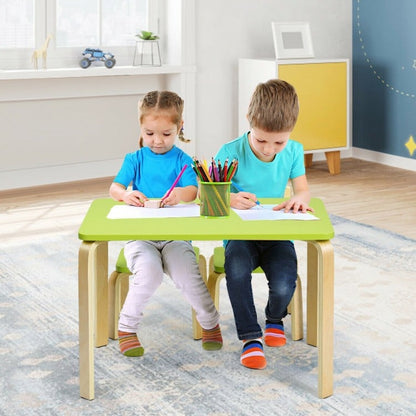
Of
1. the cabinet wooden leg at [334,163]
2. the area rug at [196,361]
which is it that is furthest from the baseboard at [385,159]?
the area rug at [196,361]

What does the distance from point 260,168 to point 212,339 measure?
1.64 feet

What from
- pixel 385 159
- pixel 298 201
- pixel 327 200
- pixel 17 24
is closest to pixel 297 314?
pixel 298 201

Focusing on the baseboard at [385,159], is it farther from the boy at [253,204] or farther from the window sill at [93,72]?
the boy at [253,204]

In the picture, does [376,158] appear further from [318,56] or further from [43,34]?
[43,34]

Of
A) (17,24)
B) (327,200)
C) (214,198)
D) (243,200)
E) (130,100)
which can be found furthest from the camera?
(130,100)

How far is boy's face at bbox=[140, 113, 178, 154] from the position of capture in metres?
2.22

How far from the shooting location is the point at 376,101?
535cm

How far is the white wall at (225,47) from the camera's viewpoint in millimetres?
5023

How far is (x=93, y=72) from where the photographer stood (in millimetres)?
4648

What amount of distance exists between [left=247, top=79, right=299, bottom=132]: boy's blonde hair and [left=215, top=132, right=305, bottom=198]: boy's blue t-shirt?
129 millimetres

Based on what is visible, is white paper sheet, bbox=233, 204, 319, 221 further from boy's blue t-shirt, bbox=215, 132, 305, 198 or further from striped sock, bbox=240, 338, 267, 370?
striped sock, bbox=240, 338, 267, 370

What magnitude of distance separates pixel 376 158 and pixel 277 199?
11.0ft

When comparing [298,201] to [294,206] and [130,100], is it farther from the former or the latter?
[130,100]

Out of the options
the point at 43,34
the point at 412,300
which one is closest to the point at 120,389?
the point at 412,300
